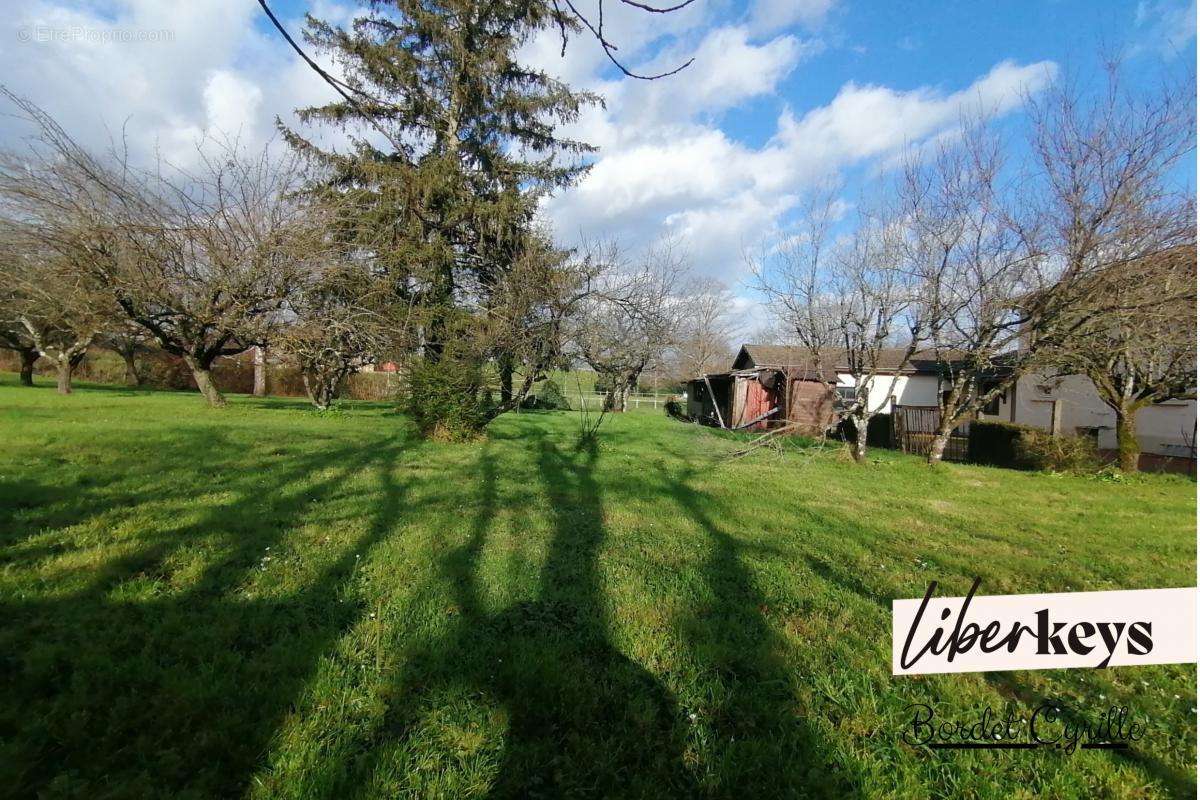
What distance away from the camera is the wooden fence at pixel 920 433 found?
515 inches

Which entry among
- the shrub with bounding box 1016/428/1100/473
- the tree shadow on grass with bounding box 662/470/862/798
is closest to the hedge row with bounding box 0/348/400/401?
the shrub with bounding box 1016/428/1100/473

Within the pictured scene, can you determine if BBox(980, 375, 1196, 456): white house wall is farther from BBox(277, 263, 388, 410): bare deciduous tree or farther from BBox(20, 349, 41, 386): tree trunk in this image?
BBox(20, 349, 41, 386): tree trunk

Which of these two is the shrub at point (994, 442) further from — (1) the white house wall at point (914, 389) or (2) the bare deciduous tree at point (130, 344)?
(2) the bare deciduous tree at point (130, 344)

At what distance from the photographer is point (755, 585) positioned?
365cm

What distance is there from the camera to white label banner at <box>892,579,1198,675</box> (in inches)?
64.3

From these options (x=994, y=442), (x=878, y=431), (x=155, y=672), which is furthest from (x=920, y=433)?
(x=155, y=672)

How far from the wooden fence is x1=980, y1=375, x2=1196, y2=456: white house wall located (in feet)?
6.75

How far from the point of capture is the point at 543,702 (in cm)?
Answer: 222

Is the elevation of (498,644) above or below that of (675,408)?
below

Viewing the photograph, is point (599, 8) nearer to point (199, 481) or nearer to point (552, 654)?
point (552, 654)

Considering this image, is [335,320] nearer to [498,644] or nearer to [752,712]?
[498,644]

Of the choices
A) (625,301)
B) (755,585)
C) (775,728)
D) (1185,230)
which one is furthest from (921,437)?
(775,728)

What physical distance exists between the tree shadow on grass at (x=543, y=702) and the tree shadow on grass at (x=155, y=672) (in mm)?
473

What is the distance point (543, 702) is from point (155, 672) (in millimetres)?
1708
